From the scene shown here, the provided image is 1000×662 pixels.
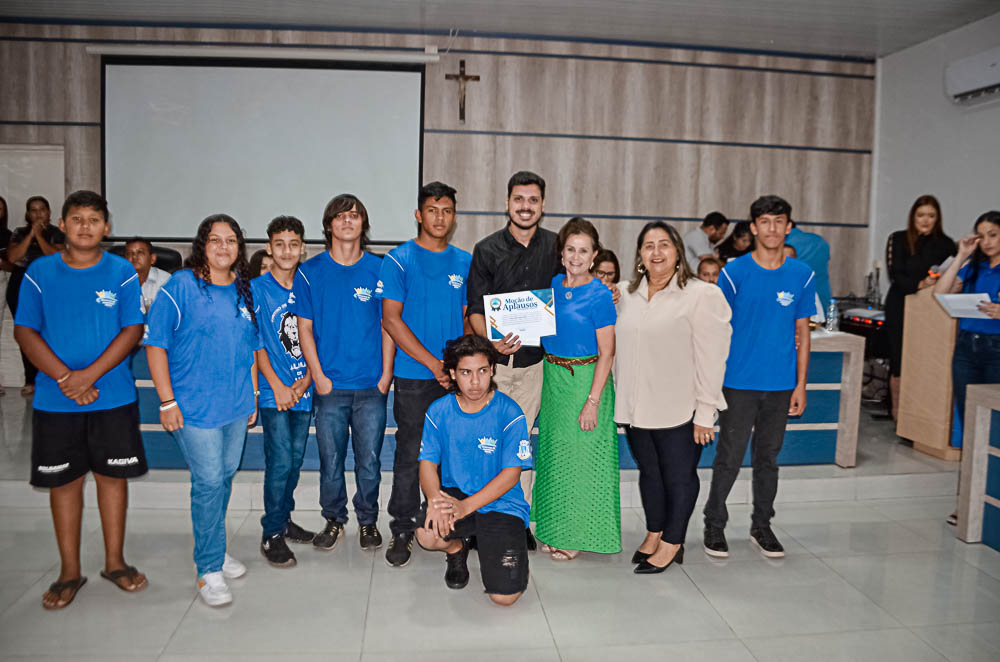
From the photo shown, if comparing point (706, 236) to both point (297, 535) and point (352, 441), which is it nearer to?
point (352, 441)

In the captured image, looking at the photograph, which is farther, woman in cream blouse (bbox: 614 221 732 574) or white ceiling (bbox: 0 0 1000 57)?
white ceiling (bbox: 0 0 1000 57)

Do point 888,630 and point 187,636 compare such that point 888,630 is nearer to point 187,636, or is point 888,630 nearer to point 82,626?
point 187,636

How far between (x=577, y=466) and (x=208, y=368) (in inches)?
57.8

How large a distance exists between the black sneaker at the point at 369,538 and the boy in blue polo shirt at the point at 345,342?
155 millimetres

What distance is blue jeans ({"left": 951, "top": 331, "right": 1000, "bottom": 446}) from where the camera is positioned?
349cm

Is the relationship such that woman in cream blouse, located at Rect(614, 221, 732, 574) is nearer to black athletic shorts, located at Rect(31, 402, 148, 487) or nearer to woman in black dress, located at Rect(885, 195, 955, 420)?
black athletic shorts, located at Rect(31, 402, 148, 487)

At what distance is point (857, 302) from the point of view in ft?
22.2

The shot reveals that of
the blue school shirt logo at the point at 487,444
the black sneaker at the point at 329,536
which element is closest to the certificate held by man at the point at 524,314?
the blue school shirt logo at the point at 487,444

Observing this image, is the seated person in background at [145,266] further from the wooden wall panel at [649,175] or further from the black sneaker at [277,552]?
the wooden wall panel at [649,175]

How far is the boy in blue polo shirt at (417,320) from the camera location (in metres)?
2.78

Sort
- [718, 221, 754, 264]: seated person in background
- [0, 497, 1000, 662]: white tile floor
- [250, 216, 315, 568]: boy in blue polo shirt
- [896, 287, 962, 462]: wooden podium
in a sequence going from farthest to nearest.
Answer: [718, 221, 754, 264]: seated person in background, [896, 287, 962, 462]: wooden podium, [250, 216, 315, 568]: boy in blue polo shirt, [0, 497, 1000, 662]: white tile floor

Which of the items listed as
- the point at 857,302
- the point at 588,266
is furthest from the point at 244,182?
the point at 857,302

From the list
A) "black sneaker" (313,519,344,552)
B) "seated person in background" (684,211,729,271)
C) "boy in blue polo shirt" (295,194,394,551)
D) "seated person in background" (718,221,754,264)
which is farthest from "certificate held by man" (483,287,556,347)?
"seated person in background" (684,211,729,271)

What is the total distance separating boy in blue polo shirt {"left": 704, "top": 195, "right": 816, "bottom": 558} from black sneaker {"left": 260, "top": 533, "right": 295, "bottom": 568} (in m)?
1.81
